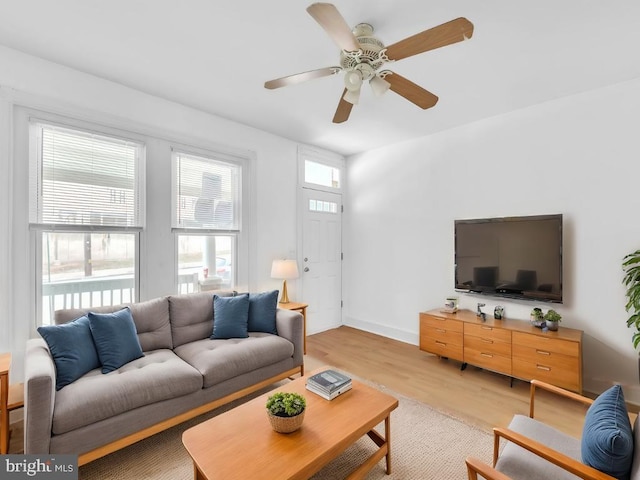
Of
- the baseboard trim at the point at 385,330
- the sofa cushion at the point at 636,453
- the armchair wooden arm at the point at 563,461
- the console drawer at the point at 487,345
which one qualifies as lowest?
the baseboard trim at the point at 385,330

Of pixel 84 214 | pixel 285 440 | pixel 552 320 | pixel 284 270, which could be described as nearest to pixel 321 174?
pixel 284 270

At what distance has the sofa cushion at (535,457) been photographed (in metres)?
1.30

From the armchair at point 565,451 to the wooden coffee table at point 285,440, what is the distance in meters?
0.61

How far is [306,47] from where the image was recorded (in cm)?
223

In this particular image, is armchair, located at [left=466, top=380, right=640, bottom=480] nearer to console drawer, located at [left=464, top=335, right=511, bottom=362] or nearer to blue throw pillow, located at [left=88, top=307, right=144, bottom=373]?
console drawer, located at [left=464, top=335, right=511, bottom=362]

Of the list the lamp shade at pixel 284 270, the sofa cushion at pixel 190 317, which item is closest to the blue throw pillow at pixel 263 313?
the sofa cushion at pixel 190 317

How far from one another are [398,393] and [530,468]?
5.04ft

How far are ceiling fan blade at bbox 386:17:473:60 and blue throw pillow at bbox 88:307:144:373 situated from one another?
2600 millimetres

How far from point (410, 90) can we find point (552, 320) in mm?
2456

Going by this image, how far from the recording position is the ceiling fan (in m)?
1.46

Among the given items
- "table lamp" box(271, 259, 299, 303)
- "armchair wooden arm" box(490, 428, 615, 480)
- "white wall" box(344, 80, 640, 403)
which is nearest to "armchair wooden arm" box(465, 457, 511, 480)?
"armchair wooden arm" box(490, 428, 615, 480)

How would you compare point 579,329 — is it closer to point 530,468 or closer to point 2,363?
point 530,468

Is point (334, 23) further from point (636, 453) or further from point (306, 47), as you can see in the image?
point (636, 453)

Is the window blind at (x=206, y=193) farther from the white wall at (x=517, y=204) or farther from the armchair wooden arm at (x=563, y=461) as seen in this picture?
the armchair wooden arm at (x=563, y=461)
